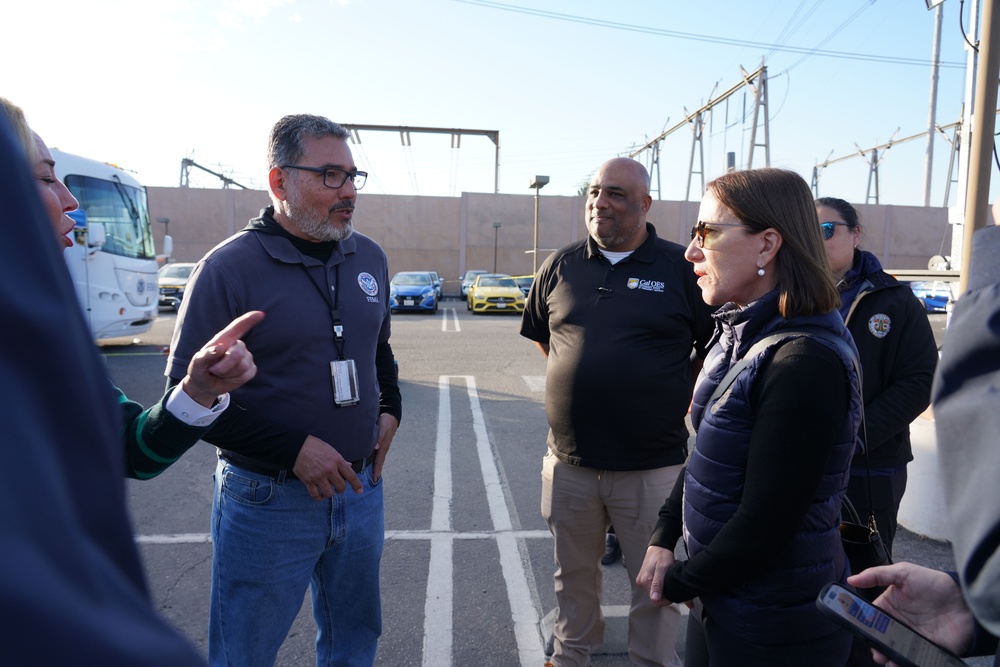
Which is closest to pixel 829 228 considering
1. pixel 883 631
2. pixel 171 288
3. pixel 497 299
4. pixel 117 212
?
pixel 883 631

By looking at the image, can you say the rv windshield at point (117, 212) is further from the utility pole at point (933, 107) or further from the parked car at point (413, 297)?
the utility pole at point (933, 107)

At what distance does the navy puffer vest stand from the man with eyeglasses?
1.22m

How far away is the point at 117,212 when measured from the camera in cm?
1264

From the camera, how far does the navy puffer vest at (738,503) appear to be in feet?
6.47

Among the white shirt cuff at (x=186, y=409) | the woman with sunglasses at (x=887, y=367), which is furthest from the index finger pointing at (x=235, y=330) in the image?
the woman with sunglasses at (x=887, y=367)

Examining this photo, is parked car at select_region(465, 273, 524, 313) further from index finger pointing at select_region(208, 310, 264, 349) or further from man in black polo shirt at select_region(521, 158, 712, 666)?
index finger pointing at select_region(208, 310, 264, 349)

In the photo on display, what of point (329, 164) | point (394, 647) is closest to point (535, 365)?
point (394, 647)

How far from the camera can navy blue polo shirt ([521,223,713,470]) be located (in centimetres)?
310

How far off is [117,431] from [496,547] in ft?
13.8

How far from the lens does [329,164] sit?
2611 mm

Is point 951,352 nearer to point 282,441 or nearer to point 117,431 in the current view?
point 117,431

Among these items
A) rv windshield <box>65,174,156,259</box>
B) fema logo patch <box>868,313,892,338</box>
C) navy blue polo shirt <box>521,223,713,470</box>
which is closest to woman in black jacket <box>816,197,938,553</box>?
fema logo patch <box>868,313,892,338</box>

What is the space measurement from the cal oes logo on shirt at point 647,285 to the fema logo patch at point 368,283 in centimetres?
116

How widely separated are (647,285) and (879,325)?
1.10m
